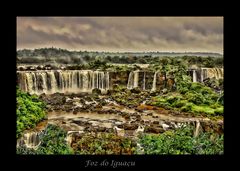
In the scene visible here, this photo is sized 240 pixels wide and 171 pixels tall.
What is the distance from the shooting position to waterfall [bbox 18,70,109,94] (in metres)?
4.80

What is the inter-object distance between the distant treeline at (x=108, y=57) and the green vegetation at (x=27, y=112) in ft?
1.19

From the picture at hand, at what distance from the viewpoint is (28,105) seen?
15.5 feet

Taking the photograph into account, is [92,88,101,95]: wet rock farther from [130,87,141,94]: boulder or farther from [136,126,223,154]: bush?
[136,126,223,154]: bush

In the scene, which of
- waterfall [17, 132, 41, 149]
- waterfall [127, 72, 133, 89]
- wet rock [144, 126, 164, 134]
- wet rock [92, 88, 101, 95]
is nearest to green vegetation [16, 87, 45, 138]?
waterfall [17, 132, 41, 149]

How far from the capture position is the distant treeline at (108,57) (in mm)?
4762

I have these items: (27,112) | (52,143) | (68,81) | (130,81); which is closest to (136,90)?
(130,81)

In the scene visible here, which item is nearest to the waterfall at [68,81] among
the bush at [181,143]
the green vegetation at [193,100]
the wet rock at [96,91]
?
the wet rock at [96,91]

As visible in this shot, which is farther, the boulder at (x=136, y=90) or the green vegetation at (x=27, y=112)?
the boulder at (x=136, y=90)

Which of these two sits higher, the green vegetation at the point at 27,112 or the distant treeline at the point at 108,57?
the distant treeline at the point at 108,57

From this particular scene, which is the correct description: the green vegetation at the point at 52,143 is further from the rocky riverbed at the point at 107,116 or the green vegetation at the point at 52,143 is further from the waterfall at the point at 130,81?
the waterfall at the point at 130,81

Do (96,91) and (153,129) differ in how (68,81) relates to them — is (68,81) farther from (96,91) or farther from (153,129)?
(153,129)

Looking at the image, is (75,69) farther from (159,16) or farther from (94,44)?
(159,16)

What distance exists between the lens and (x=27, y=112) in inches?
187
